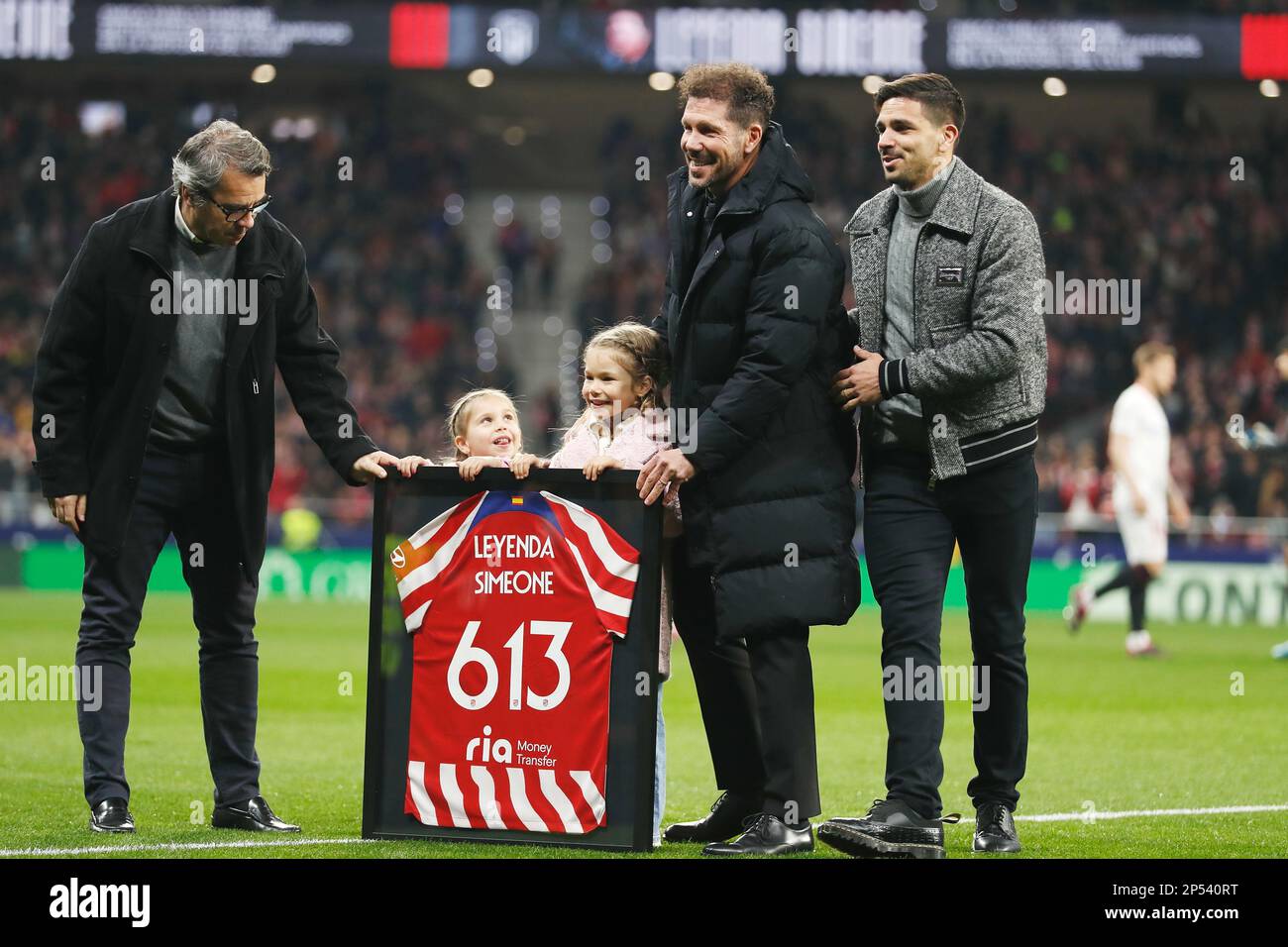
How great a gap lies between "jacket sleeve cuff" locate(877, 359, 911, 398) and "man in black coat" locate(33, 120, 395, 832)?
5.26 ft

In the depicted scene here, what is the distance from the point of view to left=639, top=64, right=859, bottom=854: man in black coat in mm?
5227

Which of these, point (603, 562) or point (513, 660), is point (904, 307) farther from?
point (513, 660)

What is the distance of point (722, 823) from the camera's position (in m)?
5.71

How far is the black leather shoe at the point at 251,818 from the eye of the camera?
5.74 metres

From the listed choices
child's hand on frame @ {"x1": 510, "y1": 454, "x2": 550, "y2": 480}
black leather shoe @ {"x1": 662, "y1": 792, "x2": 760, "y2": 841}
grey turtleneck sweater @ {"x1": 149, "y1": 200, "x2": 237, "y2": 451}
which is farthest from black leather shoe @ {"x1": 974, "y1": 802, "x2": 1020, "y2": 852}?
grey turtleneck sweater @ {"x1": 149, "y1": 200, "x2": 237, "y2": 451}

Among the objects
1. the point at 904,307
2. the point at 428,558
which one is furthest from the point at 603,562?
the point at 904,307

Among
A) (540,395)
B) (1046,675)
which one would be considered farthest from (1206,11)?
(1046,675)

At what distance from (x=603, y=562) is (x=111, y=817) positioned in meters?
1.80

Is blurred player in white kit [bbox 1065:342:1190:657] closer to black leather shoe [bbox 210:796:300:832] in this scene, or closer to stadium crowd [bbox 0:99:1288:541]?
stadium crowd [bbox 0:99:1288:541]

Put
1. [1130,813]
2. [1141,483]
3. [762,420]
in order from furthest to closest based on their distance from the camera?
1. [1141,483]
2. [1130,813]
3. [762,420]

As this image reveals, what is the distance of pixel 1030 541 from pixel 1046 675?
7.23m

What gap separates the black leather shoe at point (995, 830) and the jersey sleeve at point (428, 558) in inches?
70.9

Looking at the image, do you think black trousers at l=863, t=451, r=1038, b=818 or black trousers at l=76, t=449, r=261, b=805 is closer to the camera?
black trousers at l=863, t=451, r=1038, b=818

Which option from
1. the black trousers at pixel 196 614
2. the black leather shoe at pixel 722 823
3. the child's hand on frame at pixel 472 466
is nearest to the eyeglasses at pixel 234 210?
the black trousers at pixel 196 614
